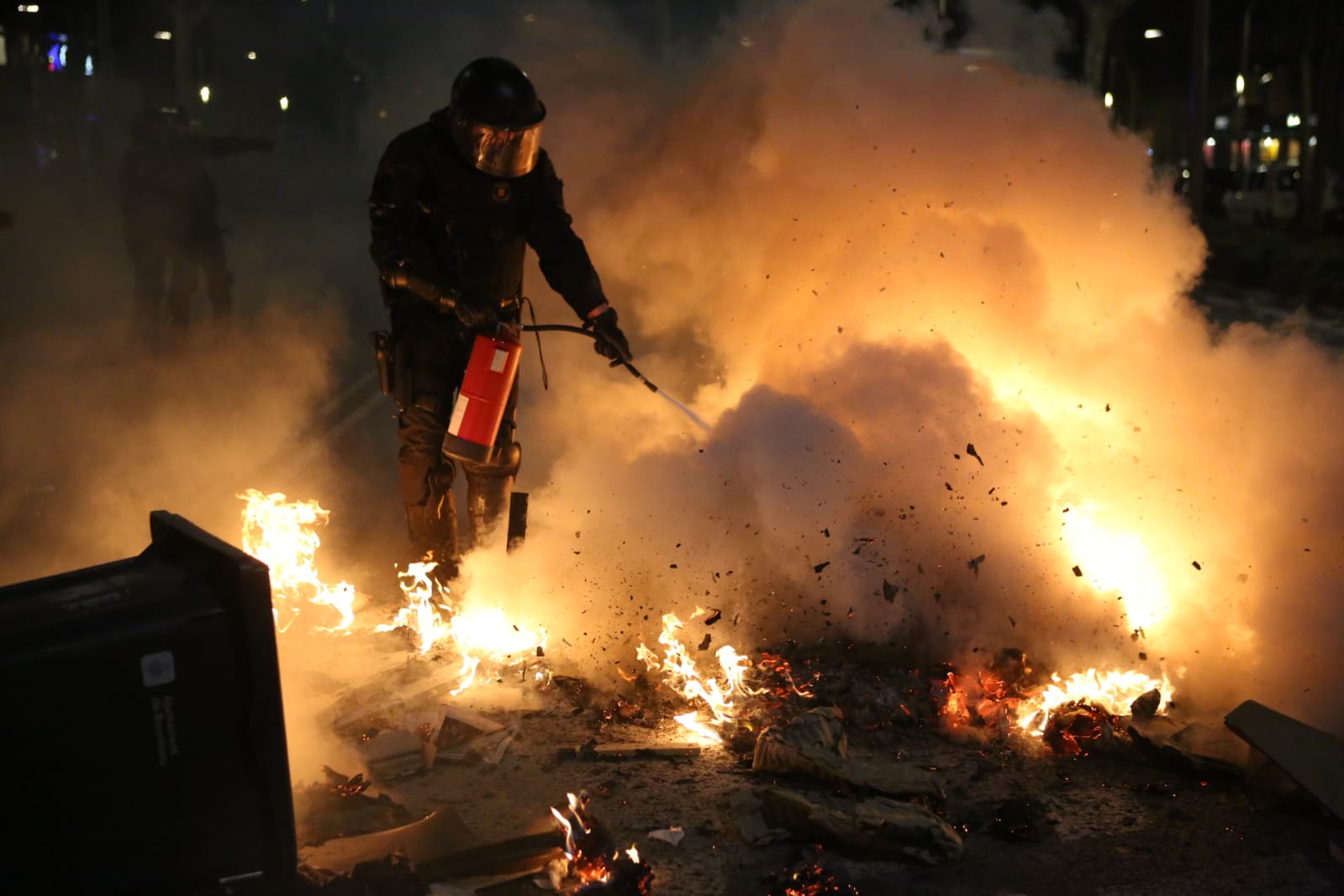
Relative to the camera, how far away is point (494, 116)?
451 centimetres

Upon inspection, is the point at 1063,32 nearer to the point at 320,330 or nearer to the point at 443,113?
the point at 443,113

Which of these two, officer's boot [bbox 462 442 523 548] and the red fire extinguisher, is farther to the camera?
officer's boot [bbox 462 442 523 548]

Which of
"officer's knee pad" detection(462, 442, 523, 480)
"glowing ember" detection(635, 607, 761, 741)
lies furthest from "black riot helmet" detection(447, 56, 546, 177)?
"glowing ember" detection(635, 607, 761, 741)

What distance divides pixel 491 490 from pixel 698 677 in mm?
1385

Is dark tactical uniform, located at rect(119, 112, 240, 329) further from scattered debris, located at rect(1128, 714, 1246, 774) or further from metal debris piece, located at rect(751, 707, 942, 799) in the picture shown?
scattered debris, located at rect(1128, 714, 1246, 774)

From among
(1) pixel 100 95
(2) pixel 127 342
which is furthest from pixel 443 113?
(1) pixel 100 95

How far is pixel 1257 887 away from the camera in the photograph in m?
2.91

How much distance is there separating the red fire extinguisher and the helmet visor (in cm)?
65

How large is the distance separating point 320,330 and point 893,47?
8669mm

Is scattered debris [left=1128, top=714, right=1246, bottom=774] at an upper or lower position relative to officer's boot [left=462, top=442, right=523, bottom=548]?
lower

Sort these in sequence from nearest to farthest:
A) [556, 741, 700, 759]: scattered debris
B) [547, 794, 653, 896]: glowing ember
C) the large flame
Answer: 1. [547, 794, 653, 896]: glowing ember
2. [556, 741, 700, 759]: scattered debris
3. the large flame

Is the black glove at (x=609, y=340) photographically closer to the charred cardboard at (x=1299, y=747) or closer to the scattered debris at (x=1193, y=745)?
the scattered debris at (x=1193, y=745)

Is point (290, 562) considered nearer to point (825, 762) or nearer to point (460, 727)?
point (460, 727)

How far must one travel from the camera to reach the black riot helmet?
452 centimetres
